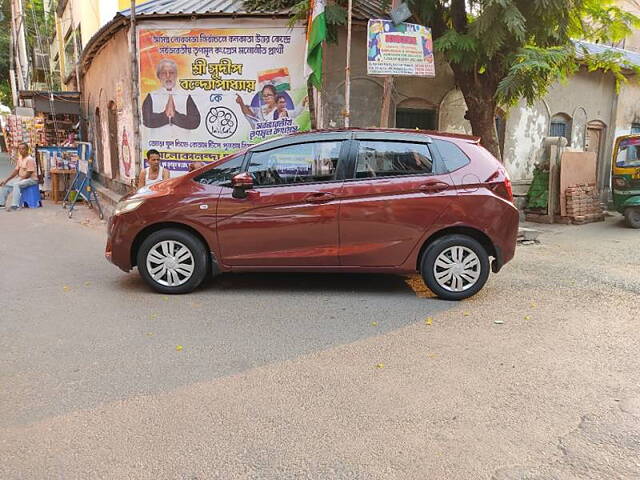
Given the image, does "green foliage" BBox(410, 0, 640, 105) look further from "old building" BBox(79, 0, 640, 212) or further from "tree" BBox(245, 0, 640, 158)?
"old building" BBox(79, 0, 640, 212)

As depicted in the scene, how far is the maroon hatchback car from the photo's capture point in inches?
215

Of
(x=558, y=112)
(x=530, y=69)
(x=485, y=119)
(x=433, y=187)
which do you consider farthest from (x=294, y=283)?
(x=558, y=112)

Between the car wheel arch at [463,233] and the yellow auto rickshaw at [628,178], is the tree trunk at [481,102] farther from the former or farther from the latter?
the car wheel arch at [463,233]

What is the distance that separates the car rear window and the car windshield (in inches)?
314

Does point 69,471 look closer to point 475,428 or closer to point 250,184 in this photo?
point 475,428

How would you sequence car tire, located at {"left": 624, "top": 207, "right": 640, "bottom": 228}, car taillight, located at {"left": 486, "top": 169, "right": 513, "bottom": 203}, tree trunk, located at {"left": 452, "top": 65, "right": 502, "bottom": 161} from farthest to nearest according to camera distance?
car tire, located at {"left": 624, "top": 207, "right": 640, "bottom": 228}
tree trunk, located at {"left": 452, "top": 65, "right": 502, "bottom": 161}
car taillight, located at {"left": 486, "top": 169, "right": 513, "bottom": 203}

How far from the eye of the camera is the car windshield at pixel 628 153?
1144 centimetres

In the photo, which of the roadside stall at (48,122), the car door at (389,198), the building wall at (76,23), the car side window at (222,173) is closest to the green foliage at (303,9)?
the car door at (389,198)

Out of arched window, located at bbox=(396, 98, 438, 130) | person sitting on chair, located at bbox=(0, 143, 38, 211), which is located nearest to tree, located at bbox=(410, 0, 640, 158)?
arched window, located at bbox=(396, 98, 438, 130)

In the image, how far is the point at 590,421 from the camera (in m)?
3.13

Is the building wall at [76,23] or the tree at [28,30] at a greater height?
the tree at [28,30]

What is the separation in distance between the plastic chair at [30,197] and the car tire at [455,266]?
10.7 metres

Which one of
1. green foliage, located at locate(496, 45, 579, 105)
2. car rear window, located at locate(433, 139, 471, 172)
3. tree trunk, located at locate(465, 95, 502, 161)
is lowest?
car rear window, located at locate(433, 139, 471, 172)

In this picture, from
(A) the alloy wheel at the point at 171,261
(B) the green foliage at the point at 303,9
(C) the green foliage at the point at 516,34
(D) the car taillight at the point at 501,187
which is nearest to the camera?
(D) the car taillight at the point at 501,187
